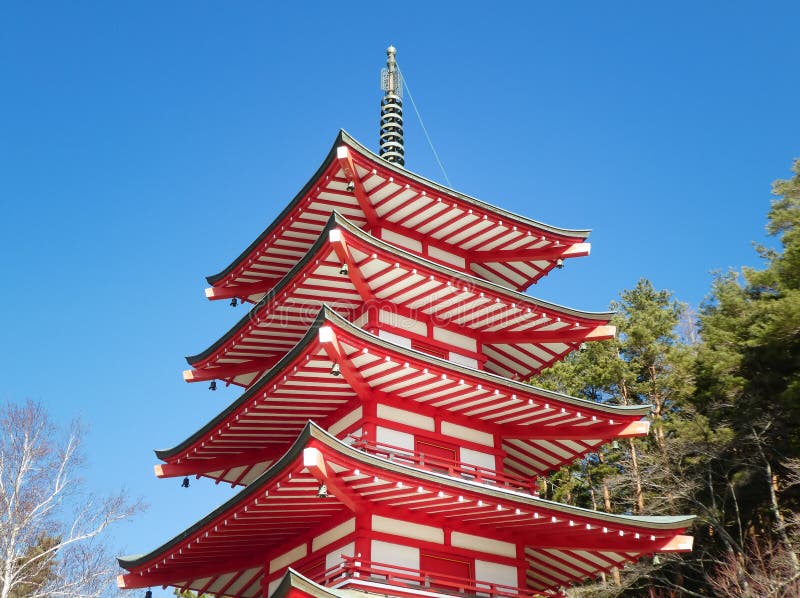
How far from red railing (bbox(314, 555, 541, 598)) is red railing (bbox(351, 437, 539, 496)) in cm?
199

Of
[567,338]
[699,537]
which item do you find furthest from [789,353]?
[567,338]

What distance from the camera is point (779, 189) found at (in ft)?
111

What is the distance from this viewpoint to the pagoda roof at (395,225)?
1733 centimetres

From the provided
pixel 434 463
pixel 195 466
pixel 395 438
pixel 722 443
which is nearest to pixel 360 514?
pixel 395 438

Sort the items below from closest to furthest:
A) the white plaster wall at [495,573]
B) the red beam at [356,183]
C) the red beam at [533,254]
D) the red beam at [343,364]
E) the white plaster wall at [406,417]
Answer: the red beam at [343,364]
the white plaster wall at [495,573]
the white plaster wall at [406,417]
the red beam at [356,183]
the red beam at [533,254]

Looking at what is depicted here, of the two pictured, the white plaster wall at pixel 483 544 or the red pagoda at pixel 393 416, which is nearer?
the red pagoda at pixel 393 416

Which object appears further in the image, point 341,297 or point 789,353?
point 789,353

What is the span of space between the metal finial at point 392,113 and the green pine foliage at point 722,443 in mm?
13627

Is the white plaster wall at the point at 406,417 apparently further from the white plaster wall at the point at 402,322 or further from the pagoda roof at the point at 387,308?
the pagoda roof at the point at 387,308

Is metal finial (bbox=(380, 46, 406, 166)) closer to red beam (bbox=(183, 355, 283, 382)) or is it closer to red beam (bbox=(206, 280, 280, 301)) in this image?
red beam (bbox=(206, 280, 280, 301))

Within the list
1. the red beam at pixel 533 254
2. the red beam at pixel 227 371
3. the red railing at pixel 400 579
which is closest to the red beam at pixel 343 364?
the red railing at pixel 400 579

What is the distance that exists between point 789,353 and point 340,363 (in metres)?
20.2

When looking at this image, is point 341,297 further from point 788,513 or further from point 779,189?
point 779,189

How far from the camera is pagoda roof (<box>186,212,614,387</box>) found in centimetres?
1594
